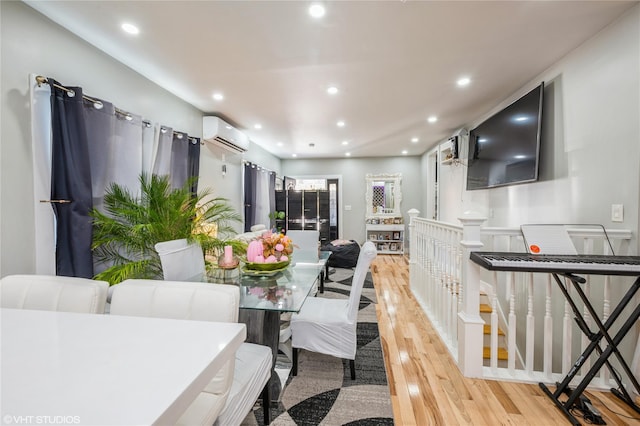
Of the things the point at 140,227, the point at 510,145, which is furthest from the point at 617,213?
the point at 140,227

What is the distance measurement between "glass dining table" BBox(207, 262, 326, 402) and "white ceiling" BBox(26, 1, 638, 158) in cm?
178

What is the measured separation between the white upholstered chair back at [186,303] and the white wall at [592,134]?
2467mm

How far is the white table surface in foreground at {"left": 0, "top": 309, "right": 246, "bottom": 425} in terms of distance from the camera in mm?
476

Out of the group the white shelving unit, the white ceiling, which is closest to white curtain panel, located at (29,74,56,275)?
the white ceiling

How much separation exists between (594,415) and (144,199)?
3.35m

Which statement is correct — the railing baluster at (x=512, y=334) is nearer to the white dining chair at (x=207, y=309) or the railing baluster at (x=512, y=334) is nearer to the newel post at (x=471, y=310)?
the newel post at (x=471, y=310)

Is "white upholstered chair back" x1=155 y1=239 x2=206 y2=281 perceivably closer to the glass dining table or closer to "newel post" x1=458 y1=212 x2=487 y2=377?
the glass dining table

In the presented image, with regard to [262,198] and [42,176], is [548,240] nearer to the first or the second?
[42,176]

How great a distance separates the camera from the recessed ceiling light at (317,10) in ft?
5.40

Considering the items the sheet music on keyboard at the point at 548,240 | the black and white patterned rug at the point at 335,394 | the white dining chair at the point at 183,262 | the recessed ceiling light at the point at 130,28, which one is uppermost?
the recessed ceiling light at the point at 130,28

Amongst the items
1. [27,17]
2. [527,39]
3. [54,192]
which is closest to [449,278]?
[527,39]

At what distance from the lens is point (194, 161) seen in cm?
318

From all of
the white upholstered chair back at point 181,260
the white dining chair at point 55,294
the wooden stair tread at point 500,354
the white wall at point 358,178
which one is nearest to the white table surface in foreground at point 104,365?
the white dining chair at point 55,294

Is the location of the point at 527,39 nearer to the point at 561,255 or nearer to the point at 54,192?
the point at 561,255
